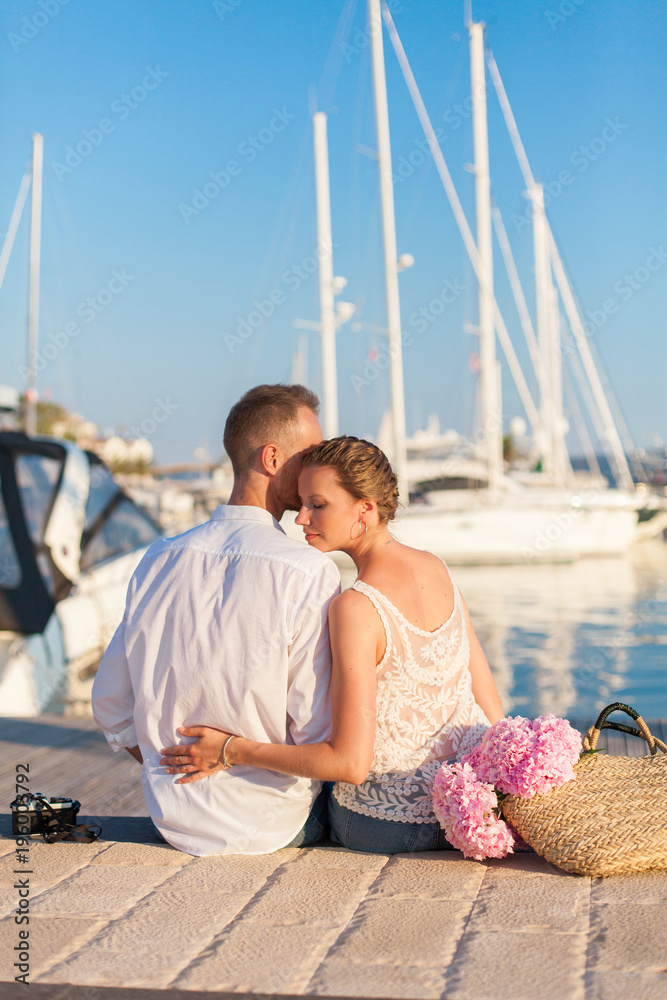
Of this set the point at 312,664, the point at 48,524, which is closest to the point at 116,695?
the point at 312,664

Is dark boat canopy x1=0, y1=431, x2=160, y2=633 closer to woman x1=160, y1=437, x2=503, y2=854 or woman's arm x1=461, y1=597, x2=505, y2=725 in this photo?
woman's arm x1=461, y1=597, x2=505, y2=725

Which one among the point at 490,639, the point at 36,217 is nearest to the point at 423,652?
the point at 490,639

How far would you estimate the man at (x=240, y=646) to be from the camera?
2592 millimetres

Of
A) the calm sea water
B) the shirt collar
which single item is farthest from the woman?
the calm sea water

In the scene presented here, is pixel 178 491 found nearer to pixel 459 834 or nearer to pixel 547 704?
pixel 547 704

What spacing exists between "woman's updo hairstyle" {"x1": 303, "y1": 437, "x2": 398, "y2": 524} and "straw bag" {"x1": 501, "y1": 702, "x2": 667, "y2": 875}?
95cm

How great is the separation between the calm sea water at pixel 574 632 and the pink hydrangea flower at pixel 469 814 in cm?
394

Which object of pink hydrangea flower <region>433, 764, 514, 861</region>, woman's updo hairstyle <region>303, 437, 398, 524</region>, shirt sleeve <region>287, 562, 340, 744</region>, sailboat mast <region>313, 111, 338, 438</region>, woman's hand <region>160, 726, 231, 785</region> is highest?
sailboat mast <region>313, 111, 338, 438</region>

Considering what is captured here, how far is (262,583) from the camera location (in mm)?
2586

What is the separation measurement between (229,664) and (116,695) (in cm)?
46

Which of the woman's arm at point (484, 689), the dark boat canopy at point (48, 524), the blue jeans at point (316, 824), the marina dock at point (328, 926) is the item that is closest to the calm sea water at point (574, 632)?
the woman's arm at point (484, 689)

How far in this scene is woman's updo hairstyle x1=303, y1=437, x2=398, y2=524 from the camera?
8.72 ft

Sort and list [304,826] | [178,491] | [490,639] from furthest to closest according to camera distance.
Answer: [178,491] < [490,639] < [304,826]

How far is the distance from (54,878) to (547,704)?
9700 millimetres
